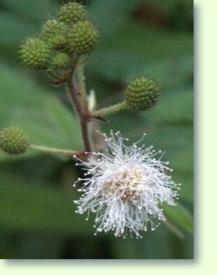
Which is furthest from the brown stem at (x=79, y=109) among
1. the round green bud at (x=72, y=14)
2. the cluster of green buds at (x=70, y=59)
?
the round green bud at (x=72, y=14)

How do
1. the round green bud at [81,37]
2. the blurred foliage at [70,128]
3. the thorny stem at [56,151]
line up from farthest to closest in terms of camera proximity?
the blurred foliage at [70,128], the thorny stem at [56,151], the round green bud at [81,37]

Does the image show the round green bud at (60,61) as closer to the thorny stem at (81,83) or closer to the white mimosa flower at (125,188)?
the thorny stem at (81,83)

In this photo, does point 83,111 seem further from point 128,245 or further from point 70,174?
point 128,245

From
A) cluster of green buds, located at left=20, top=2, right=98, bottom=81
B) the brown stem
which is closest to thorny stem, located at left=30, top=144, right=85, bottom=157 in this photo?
the brown stem

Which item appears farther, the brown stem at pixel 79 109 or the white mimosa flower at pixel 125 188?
the white mimosa flower at pixel 125 188

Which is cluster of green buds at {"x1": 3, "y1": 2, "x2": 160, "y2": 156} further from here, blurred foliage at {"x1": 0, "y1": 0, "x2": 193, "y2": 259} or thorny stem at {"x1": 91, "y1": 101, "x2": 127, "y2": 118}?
blurred foliage at {"x1": 0, "y1": 0, "x2": 193, "y2": 259}
